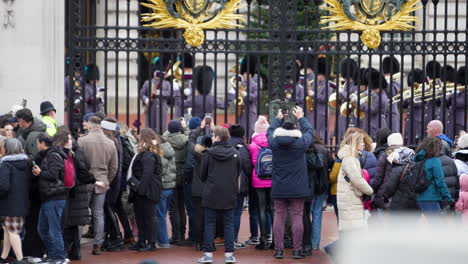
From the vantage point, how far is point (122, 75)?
23719 millimetres

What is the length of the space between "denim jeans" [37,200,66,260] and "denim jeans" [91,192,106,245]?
0.72m

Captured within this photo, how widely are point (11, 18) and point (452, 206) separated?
18.0ft

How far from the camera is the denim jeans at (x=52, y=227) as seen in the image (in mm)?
9203

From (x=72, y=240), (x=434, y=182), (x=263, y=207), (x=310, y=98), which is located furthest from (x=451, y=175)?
(x=310, y=98)

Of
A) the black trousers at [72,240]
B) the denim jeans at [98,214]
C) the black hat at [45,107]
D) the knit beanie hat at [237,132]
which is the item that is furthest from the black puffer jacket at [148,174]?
the black hat at [45,107]

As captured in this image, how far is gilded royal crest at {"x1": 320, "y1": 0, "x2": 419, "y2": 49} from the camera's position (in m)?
11.9

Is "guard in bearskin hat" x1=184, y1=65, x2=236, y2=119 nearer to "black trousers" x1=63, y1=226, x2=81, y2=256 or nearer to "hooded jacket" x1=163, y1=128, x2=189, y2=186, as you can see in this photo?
"hooded jacket" x1=163, y1=128, x2=189, y2=186

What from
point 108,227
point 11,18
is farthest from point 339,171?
point 11,18

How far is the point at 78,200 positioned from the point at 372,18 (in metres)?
4.43

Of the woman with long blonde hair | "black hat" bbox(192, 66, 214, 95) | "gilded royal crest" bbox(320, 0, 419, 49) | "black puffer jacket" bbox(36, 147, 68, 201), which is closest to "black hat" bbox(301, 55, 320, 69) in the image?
"gilded royal crest" bbox(320, 0, 419, 49)

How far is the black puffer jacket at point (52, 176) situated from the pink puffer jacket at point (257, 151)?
217 cm

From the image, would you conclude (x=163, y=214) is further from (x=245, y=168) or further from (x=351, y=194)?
(x=351, y=194)

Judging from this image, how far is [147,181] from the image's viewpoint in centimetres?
1009

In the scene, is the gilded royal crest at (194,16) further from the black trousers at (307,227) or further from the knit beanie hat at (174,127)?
the black trousers at (307,227)
